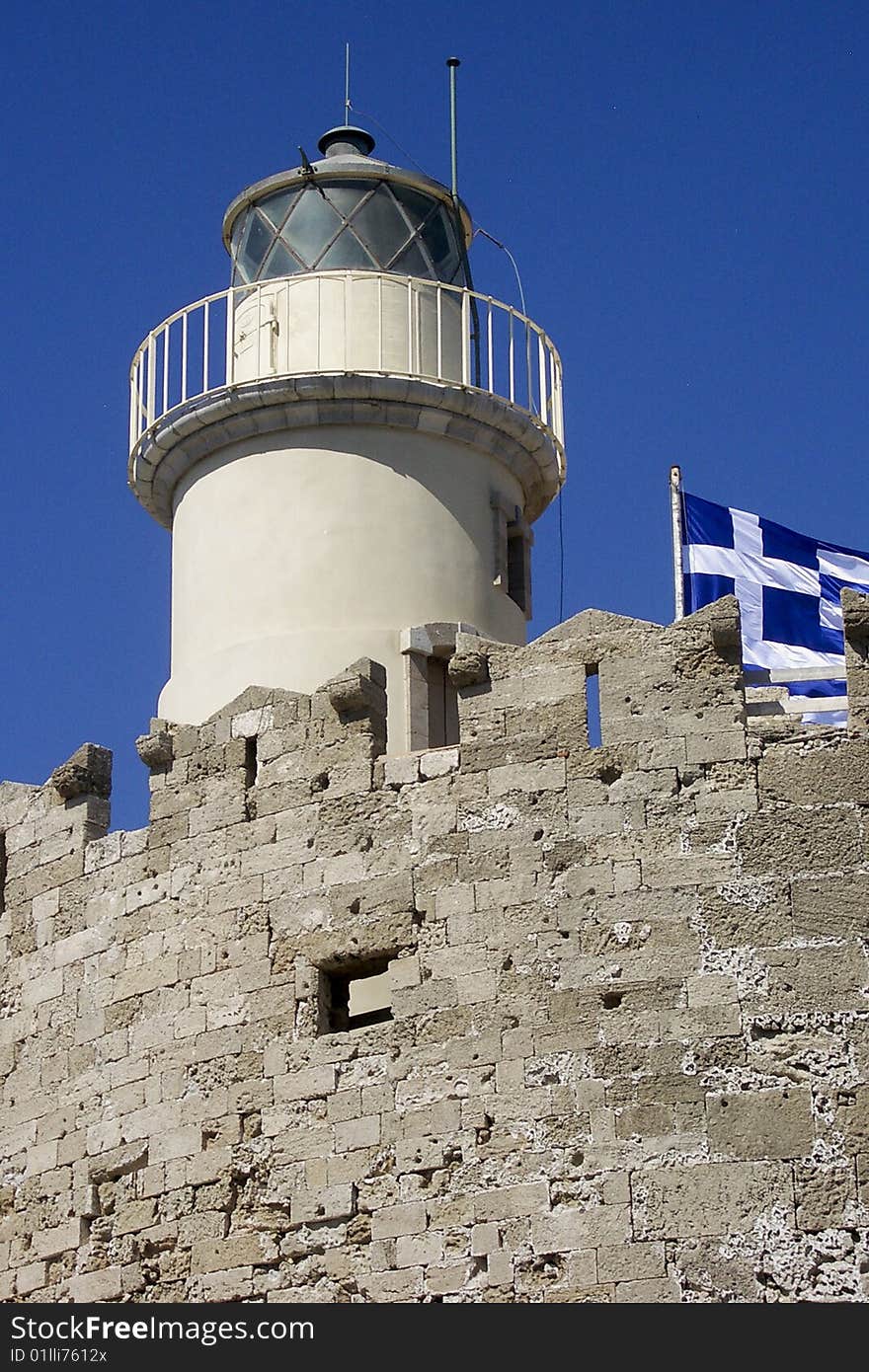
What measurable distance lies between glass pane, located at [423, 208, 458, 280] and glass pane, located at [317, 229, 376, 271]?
1.46ft

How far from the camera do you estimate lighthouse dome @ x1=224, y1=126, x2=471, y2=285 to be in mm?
18953

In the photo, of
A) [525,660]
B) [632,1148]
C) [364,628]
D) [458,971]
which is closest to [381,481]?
[364,628]

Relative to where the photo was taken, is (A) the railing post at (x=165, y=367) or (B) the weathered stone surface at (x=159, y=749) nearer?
(B) the weathered stone surface at (x=159, y=749)

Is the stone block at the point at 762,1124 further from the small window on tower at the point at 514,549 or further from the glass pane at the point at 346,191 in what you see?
the glass pane at the point at 346,191

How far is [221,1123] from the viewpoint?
15625mm

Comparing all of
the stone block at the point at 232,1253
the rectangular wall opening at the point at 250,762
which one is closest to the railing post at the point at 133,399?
the rectangular wall opening at the point at 250,762

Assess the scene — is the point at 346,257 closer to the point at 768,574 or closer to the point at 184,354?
the point at 184,354

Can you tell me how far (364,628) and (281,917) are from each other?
255cm

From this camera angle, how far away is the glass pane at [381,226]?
19.0 metres

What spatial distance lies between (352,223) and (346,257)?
252 millimetres

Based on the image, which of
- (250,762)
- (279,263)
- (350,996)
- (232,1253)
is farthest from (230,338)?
(232,1253)

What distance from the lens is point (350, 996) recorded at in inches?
624

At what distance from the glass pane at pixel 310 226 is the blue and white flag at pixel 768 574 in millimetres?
2997
